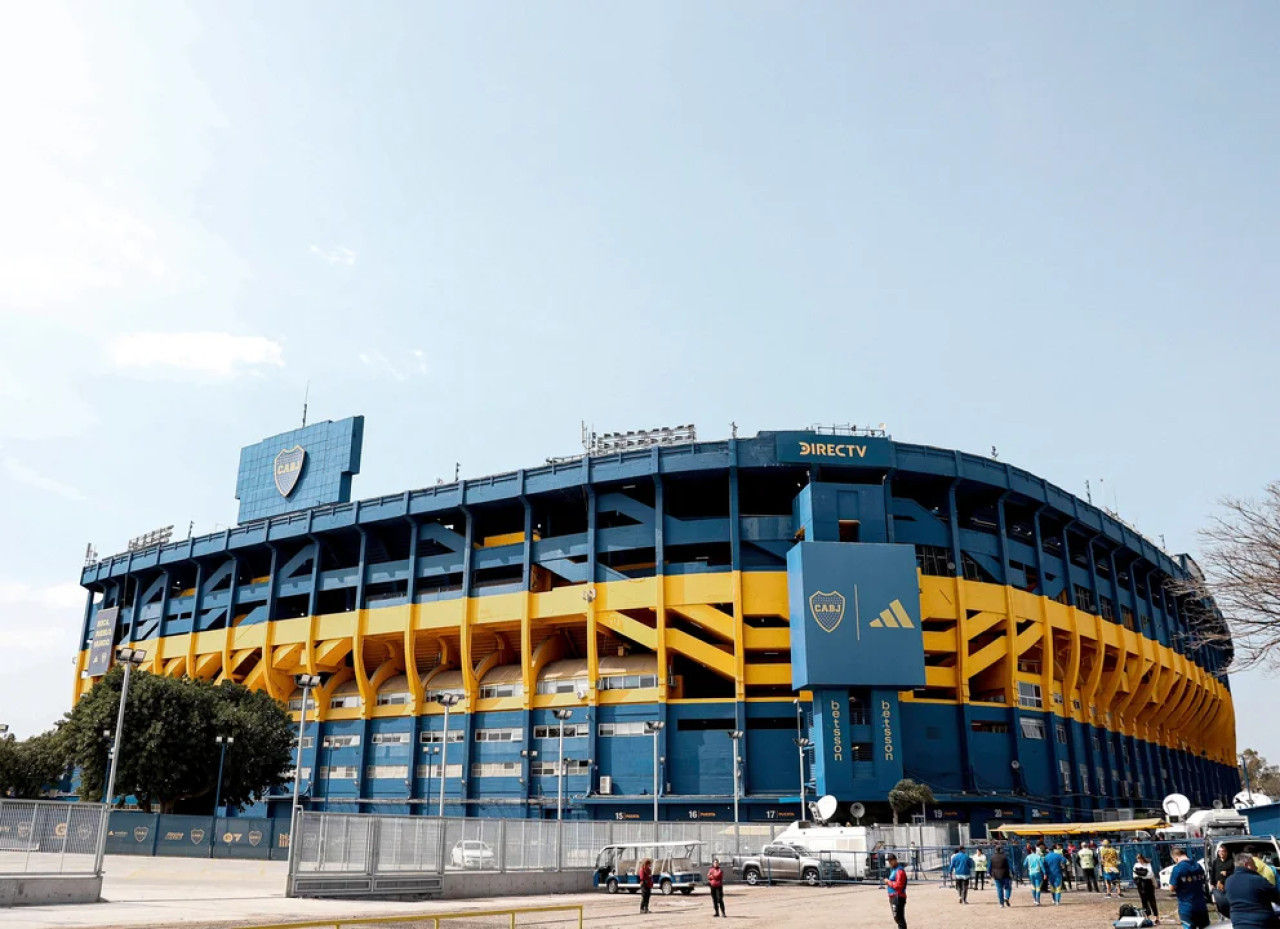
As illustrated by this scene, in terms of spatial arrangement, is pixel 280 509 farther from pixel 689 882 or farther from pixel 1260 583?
pixel 1260 583

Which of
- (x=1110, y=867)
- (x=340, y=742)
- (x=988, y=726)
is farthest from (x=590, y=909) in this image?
(x=340, y=742)

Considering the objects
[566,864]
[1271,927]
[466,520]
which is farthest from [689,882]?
[466,520]

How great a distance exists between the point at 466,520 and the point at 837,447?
87.5 ft

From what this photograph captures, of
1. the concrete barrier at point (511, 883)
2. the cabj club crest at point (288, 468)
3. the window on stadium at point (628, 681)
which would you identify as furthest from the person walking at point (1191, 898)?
the cabj club crest at point (288, 468)

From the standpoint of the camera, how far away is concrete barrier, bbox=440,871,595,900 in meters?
32.8

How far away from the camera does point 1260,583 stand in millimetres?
20656

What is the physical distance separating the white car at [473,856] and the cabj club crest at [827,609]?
1052 inches

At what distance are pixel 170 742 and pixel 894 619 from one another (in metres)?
43.8

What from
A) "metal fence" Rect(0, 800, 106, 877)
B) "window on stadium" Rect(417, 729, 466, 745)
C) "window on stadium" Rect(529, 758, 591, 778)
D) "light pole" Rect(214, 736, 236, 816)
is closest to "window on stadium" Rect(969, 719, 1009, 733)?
"window on stadium" Rect(529, 758, 591, 778)

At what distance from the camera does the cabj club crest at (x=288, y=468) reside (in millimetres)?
85812

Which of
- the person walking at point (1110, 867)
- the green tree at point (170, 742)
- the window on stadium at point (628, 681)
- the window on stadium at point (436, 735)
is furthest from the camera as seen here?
the window on stadium at point (436, 735)

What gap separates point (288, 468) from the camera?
87.0 m

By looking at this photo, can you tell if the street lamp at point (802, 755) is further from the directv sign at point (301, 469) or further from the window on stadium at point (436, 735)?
the directv sign at point (301, 469)

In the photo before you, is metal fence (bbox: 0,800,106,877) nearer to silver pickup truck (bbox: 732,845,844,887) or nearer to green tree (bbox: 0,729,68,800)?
silver pickup truck (bbox: 732,845,844,887)
